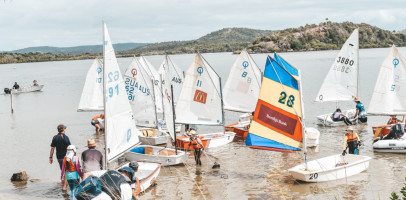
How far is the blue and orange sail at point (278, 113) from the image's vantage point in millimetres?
14695

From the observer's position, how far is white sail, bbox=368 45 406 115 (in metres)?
23.3

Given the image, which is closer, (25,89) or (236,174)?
(236,174)

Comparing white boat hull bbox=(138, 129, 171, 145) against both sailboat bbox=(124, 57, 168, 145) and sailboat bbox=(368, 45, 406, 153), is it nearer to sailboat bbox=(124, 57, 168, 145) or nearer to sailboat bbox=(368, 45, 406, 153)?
sailboat bbox=(124, 57, 168, 145)

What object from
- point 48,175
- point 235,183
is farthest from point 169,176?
point 48,175

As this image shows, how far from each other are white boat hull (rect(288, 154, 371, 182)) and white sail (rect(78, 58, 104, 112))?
59.7 feet

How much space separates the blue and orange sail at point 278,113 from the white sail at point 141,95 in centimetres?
Answer: 1052

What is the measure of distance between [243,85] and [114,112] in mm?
13991

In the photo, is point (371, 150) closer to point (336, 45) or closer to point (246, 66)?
point (246, 66)

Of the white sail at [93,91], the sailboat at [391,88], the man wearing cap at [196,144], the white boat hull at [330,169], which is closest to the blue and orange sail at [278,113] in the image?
the white boat hull at [330,169]

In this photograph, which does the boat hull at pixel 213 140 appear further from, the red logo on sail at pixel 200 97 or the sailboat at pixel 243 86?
the sailboat at pixel 243 86

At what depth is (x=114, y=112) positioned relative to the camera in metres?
13.4

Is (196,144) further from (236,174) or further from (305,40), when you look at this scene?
(305,40)

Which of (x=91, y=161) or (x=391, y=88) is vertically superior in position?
(x=391, y=88)

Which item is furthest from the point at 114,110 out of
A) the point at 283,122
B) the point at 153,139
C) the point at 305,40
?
the point at 305,40
